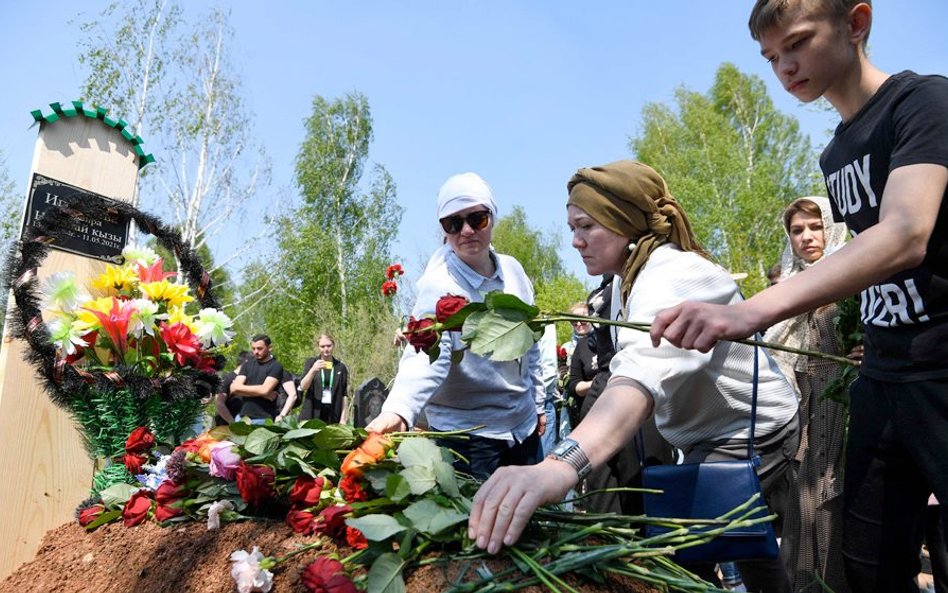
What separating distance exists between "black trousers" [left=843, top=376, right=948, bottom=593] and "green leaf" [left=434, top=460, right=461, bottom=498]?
1.14 meters

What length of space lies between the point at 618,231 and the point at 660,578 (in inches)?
47.5

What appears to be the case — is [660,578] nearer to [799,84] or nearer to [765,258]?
[799,84]

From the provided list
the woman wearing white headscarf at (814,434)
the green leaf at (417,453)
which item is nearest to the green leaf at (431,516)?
the green leaf at (417,453)

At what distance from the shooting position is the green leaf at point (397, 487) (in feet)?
4.54

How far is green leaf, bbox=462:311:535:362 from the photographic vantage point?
1.45 meters

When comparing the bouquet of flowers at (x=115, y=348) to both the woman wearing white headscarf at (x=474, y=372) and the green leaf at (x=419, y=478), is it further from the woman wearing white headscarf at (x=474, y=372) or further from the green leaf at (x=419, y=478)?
the green leaf at (x=419, y=478)

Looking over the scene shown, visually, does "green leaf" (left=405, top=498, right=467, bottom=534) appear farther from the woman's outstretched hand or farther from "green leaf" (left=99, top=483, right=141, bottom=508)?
"green leaf" (left=99, top=483, right=141, bottom=508)

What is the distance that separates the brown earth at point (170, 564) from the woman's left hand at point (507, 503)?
71 millimetres

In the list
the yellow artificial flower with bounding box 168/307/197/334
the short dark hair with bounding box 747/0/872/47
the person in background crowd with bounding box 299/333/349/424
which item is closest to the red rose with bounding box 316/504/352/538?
the yellow artificial flower with bounding box 168/307/197/334

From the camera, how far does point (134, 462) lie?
2.07 metres

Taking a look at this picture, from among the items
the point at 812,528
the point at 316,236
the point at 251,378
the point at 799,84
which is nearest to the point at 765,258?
the point at 316,236

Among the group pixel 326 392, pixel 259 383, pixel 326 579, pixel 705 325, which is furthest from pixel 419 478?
pixel 326 392

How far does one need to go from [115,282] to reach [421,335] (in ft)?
4.24

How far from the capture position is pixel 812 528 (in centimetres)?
352
